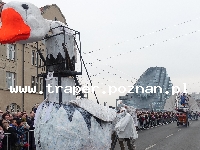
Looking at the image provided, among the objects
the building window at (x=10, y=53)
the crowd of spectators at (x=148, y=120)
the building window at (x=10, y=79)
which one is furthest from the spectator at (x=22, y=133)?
the building window at (x=10, y=53)

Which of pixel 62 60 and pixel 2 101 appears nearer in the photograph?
pixel 62 60

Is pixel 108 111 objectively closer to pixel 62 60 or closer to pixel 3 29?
pixel 62 60

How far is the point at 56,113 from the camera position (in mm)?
3617

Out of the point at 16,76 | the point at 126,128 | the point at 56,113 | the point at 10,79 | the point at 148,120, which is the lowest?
the point at 148,120

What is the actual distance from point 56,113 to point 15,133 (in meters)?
6.23

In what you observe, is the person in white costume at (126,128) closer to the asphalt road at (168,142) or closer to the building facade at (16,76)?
the asphalt road at (168,142)

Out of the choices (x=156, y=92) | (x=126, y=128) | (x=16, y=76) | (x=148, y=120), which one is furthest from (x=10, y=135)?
(x=156, y=92)

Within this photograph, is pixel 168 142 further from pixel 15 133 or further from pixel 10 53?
pixel 10 53

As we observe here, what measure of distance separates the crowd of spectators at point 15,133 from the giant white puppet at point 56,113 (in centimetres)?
531

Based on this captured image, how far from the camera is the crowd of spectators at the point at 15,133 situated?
30.2 ft

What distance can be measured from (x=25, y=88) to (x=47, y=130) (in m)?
24.9

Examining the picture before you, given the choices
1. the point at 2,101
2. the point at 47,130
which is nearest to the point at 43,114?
the point at 47,130

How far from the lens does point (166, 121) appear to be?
40.8 metres

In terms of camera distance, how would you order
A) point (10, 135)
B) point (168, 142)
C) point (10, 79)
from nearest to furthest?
1. point (10, 135)
2. point (168, 142)
3. point (10, 79)
